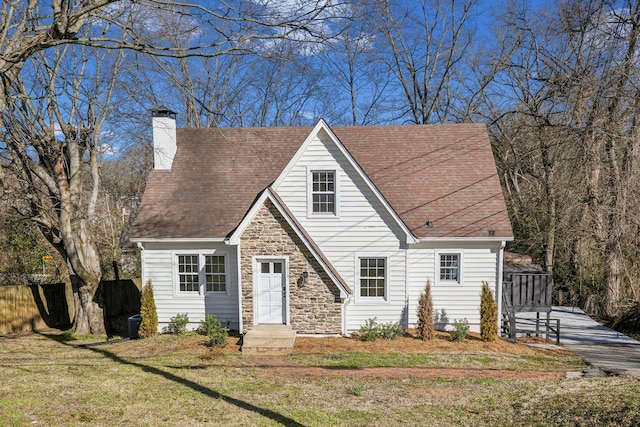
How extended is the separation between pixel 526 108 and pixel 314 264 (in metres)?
19.5

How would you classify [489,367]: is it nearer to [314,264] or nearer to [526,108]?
[314,264]

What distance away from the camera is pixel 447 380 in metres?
9.12

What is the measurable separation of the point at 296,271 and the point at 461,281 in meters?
5.75

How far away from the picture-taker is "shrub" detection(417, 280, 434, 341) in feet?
40.0

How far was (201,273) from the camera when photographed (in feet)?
44.4

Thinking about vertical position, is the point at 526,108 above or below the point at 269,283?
above

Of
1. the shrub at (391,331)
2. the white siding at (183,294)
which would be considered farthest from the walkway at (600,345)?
the white siding at (183,294)

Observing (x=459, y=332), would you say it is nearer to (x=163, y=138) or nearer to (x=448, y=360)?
(x=448, y=360)

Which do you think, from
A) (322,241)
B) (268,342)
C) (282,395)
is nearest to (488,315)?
(322,241)

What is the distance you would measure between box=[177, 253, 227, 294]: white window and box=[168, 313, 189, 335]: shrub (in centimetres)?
92

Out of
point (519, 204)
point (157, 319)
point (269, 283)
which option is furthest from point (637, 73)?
point (157, 319)

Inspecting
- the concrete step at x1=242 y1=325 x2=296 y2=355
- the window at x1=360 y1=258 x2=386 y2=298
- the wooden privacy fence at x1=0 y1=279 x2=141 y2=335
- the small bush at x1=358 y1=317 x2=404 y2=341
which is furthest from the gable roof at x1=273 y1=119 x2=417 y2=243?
the wooden privacy fence at x1=0 y1=279 x2=141 y2=335

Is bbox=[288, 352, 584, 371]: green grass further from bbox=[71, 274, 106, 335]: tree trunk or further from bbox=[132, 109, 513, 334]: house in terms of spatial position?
bbox=[71, 274, 106, 335]: tree trunk

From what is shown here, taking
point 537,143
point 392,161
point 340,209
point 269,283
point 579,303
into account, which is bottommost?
point 579,303
